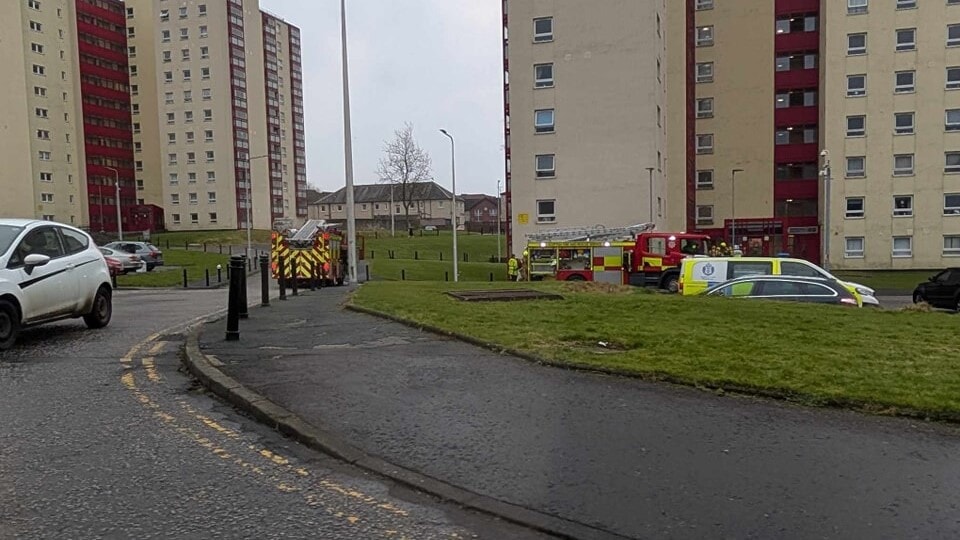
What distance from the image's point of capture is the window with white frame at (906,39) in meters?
47.0

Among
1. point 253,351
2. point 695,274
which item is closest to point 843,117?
point 695,274

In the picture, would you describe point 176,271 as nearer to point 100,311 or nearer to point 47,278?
point 100,311

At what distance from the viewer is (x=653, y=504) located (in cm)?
388

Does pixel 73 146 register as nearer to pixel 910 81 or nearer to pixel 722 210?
pixel 722 210

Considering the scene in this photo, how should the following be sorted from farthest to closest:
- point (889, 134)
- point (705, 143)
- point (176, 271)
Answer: point (705, 143)
point (889, 134)
point (176, 271)

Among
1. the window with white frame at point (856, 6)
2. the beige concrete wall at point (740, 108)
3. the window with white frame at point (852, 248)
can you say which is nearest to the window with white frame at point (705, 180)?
the beige concrete wall at point (740, 108)

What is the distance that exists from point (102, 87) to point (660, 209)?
72002mm

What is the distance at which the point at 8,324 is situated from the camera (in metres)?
8.73

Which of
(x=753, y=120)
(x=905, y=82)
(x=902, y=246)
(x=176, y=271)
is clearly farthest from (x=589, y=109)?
(x=902, y=246)

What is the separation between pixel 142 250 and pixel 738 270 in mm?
31787

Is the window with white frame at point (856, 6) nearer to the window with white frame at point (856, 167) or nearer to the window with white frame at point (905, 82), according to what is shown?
the window with white frame at point (905, 82)

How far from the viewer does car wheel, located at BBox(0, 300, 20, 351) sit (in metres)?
8.59

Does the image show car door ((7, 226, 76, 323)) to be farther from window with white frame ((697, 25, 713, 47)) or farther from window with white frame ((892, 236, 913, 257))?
window with white frame ((697, 25, 713, 47))

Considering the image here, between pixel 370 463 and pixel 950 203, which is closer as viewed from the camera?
pixel 370 463
